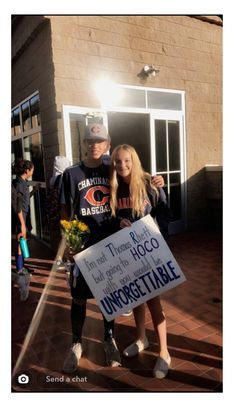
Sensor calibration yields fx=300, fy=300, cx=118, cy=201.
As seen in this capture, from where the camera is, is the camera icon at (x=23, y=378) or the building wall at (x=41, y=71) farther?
the building wall at (x=41, y=71)

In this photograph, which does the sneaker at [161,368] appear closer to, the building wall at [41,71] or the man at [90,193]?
the man at [90,193]

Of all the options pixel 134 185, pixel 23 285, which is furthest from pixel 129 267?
pixel 23 285

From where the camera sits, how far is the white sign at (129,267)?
2.09 metres

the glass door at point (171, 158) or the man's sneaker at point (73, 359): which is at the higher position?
the glass door at point (171, 158)

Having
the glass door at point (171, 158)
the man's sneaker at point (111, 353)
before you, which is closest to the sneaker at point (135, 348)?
the man's sneaker at point (111, 353)

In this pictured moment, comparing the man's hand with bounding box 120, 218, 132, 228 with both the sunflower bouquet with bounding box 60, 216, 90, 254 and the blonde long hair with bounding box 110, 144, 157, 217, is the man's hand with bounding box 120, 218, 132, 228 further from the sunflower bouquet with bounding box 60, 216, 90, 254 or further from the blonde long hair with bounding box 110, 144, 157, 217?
the sunflower bouquet with bounding box 60, 216, 90, 254

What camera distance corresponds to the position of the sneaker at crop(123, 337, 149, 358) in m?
2.38

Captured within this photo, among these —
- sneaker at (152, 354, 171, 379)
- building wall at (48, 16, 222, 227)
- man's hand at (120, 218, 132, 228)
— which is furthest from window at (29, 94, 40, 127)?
sneaker at (152, 354, 171, 379)

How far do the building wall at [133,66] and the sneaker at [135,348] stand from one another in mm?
2975

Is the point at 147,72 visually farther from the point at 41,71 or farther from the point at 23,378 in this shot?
the point at 23,378

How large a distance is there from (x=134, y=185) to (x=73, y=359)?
4.65 ft

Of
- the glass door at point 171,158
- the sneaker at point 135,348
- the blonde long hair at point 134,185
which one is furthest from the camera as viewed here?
the glass door at point 171,158

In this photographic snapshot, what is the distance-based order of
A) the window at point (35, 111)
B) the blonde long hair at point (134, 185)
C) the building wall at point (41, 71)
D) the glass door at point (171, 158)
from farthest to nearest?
the glass door at point (171, 158) < the window at point (35, 111) < the building wall at point (41, 71) < the blonde long hair at point (134, 185)
